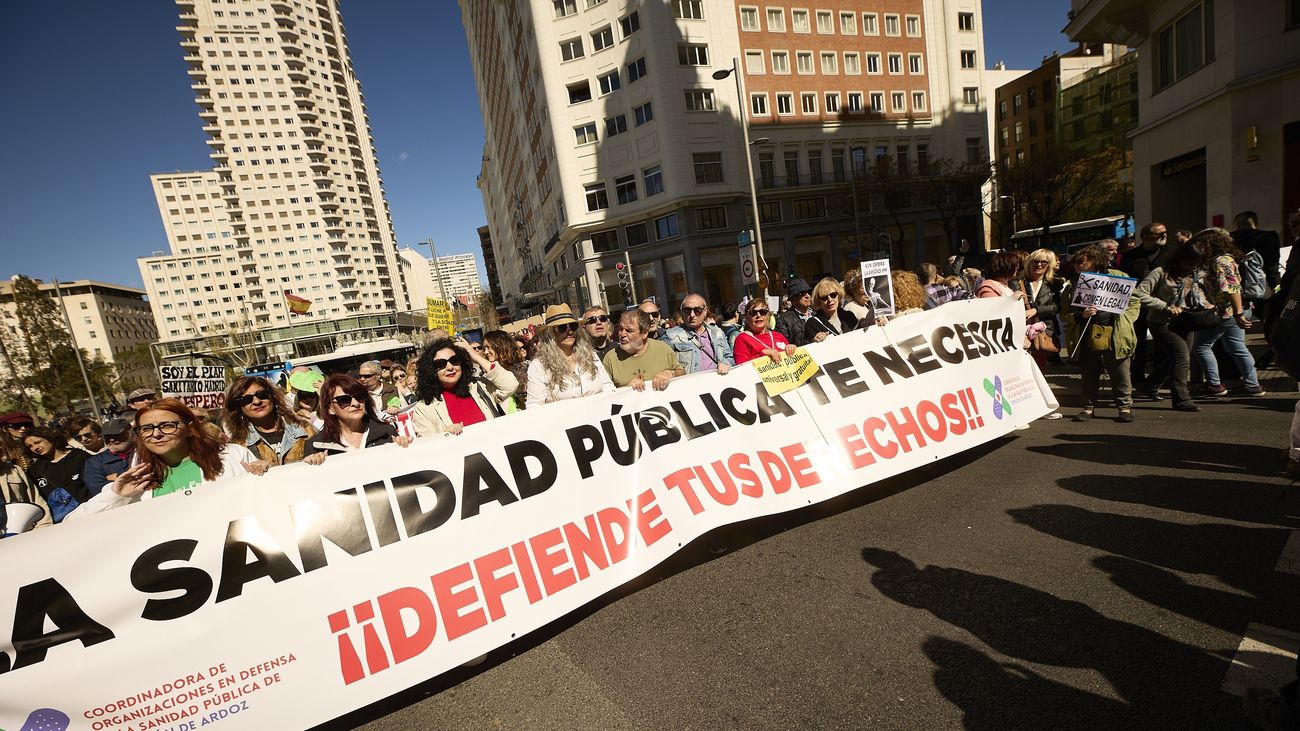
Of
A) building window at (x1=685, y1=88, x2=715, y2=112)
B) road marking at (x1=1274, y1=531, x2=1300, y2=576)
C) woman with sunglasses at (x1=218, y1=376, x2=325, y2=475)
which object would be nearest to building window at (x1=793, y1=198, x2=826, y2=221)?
building window at (x1=685, y1=88, x2=715, y2=112)

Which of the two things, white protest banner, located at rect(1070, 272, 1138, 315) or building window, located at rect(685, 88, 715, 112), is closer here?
white protest banner, located at rect(1070, 272, 1138, 315)

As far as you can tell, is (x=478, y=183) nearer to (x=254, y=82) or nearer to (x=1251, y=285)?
(x=254, y=82)

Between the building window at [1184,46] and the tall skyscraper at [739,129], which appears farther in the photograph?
the tall skyscraper at [739,129]

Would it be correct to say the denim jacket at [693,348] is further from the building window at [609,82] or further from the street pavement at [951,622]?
the building window at [609,82]

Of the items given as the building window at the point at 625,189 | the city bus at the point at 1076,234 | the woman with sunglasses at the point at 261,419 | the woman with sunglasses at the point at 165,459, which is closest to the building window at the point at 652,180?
the building window at the point at 625,189

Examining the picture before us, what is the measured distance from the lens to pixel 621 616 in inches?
128

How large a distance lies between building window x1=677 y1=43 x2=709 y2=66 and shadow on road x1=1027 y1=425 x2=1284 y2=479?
112 feet

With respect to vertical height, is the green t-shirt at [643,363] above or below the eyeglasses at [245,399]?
below

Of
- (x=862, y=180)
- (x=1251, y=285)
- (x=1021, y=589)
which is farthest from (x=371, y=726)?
(x=862, y=180)

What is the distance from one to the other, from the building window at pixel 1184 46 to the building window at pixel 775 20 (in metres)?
24.9

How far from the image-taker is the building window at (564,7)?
113 feet

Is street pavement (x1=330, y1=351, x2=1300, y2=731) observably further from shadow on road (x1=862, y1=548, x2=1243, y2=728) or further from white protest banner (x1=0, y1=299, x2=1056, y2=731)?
white protest banner (x1=0, y1=299, x2=1056, y2=731)

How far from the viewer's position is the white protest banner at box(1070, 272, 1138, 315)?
5078 millimetres

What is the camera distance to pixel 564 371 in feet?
15.1
